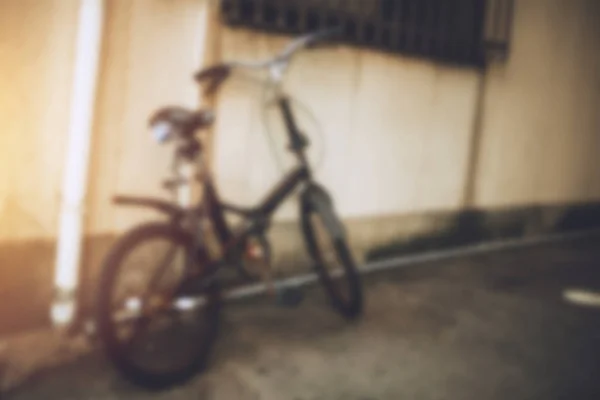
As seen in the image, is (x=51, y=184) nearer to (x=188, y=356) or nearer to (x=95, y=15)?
(x=95, y=15)

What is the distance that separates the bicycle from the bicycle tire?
0.01 m

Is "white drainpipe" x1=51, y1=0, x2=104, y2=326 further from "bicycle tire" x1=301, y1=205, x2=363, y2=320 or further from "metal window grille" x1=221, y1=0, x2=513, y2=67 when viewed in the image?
"bicycle tire" x1=301, y1=205, x2=363, y2=320

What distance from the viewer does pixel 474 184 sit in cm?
709

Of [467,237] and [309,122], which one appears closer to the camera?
[309,122]

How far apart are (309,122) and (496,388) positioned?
2865 millimetres

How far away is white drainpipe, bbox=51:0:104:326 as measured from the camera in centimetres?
392

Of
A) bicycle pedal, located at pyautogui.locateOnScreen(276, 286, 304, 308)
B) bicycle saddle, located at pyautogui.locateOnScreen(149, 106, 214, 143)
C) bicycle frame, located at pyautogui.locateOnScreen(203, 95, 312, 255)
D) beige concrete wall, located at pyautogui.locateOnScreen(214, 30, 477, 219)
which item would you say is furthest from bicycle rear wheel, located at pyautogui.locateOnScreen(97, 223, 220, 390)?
beige concrete wall, located at pyautogui.locateOnScreen(214, 30, 477, 219)

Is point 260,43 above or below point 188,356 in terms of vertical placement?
above

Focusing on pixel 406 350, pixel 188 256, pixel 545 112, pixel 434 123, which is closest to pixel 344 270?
pixel 406 350

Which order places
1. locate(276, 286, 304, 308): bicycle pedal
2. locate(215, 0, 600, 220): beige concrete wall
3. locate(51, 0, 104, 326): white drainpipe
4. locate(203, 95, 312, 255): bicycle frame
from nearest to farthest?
1. locate(51, 0, 104, 326): white drainpipe
2. locate(203, 95, 312, 255): bicycle frame
3. locate(276, 286, 304, 308): bicycle pedal
4. locate(215, 0, 600, 220): beige concrete wall

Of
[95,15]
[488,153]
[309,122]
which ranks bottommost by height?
[488,153]

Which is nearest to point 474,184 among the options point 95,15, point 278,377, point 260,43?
point 260,43

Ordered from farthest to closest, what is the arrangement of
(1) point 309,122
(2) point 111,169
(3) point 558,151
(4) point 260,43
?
(3) point 558,151 < (1) point 309,122 < (4) point 260,43 < (2) point 111,169

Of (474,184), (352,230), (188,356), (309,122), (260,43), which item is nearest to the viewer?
(188,356)
